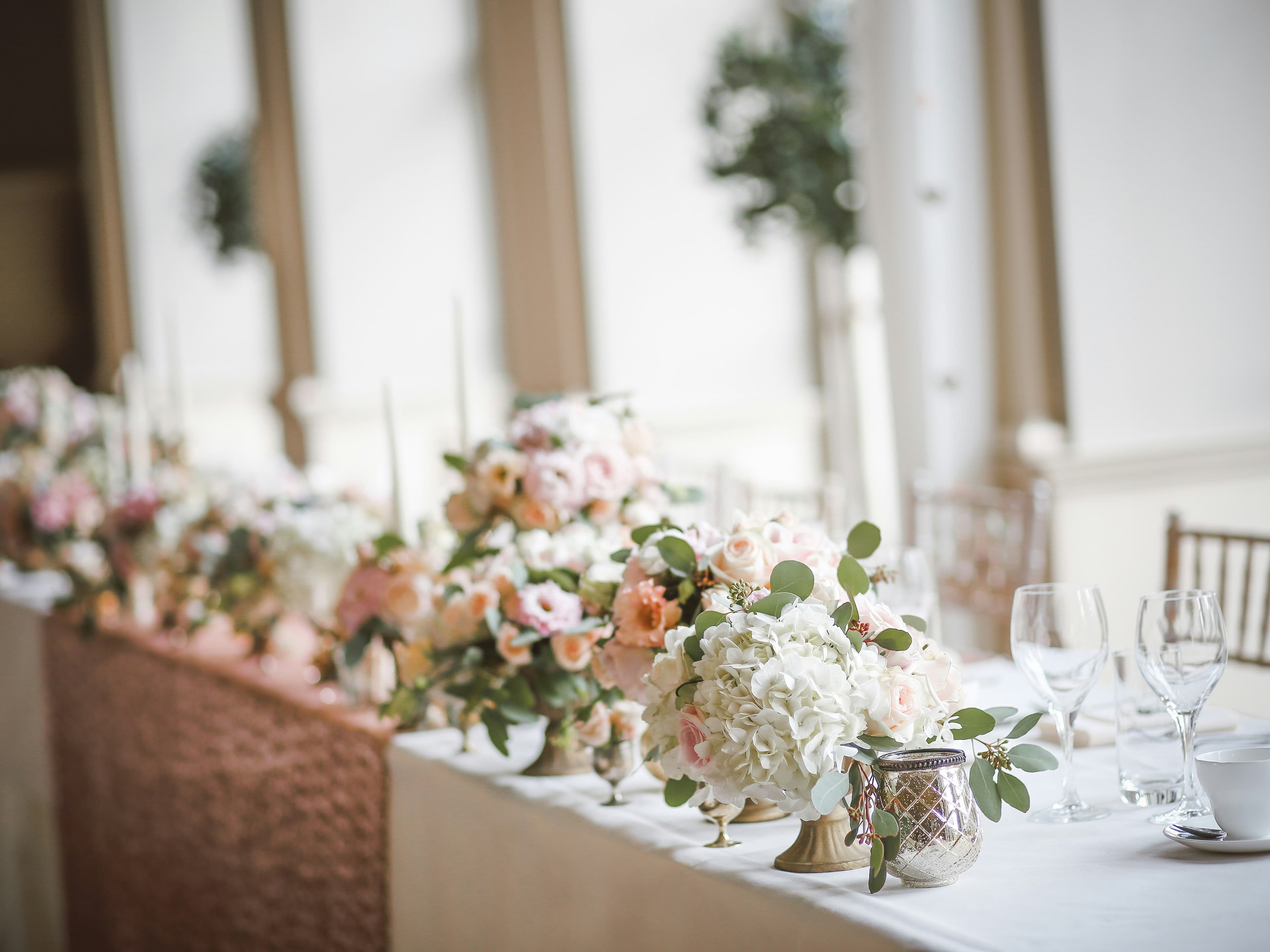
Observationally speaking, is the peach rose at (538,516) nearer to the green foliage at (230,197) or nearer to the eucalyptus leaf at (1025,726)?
the eucalyptus leaf at (1025,726)

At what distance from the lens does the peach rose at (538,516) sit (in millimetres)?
1571

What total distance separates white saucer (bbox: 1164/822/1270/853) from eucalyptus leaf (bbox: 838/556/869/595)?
1.09 ft

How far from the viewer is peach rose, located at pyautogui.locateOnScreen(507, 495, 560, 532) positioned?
1571 mm

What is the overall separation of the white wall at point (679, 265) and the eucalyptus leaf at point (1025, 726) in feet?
12.9

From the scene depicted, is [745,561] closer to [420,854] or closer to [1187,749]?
[1187,749]

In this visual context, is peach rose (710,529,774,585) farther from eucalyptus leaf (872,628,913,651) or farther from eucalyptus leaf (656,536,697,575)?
eucalyptus leaf (872,628,913,651)

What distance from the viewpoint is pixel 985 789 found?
3.42ft

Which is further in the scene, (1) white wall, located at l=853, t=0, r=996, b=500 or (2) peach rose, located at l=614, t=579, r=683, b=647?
(1) white wall, located at l=853, t=0, r=996, b=500

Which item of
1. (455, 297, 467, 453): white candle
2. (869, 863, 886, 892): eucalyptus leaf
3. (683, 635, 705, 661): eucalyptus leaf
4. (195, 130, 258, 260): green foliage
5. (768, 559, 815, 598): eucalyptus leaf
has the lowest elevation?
(869, 863, 886, 892): eucalyptus leaf

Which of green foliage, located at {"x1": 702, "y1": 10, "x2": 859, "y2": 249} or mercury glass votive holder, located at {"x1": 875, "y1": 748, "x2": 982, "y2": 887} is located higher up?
green foliage, located at {"x1": 702, "y1": 10, "x2": 859, "y2": 249}

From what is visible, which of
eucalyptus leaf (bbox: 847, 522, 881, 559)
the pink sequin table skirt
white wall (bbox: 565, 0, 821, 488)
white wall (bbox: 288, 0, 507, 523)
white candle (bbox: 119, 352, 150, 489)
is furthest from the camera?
white wall (bbox: 288, 0, 507, 523)

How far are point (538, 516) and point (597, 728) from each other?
0.29m

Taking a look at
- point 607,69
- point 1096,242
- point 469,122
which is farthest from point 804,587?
point 469,122

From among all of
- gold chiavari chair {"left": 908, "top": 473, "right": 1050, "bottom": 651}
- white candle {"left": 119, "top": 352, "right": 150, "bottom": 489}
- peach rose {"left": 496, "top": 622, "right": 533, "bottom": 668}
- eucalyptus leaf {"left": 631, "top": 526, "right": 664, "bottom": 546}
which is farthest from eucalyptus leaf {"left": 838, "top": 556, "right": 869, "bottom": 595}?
white candle {"left": 119, "top": 352, "right": 150, "bottom": 489}
